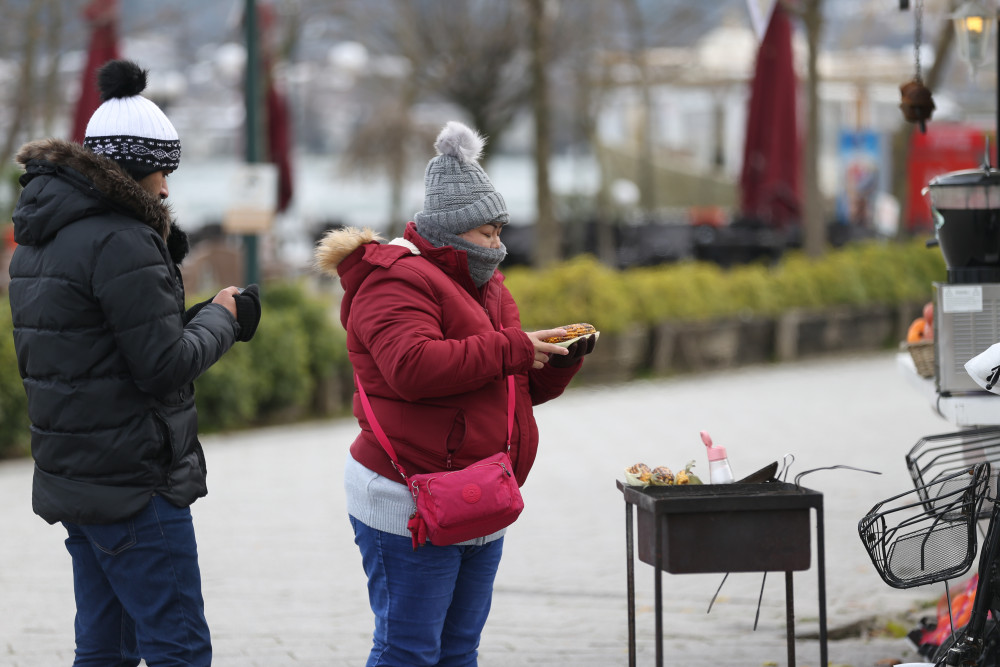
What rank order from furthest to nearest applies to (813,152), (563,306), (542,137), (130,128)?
(813,152)
(542,137)
(563,306)
(130,128)

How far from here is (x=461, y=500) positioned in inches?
130

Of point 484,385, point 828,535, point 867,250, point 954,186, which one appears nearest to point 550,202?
point 867,250

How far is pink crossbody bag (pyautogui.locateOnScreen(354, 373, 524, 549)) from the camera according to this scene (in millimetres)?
3293

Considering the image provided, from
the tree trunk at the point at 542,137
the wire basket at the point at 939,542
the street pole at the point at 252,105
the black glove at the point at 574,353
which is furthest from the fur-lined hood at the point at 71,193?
the tree trunk at the point at 542,137

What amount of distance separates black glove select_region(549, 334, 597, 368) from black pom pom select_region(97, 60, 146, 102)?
128cm

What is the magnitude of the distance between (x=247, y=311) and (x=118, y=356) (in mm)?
405

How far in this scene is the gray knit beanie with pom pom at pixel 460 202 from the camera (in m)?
3.44

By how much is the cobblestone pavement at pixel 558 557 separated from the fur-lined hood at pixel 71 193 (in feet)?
7.08

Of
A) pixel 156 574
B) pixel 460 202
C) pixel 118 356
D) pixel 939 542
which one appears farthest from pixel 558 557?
pixel 118 356

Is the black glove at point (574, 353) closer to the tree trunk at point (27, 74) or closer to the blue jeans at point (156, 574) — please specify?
the blue jeans at point (156, 574)

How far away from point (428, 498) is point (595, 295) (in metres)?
8.70

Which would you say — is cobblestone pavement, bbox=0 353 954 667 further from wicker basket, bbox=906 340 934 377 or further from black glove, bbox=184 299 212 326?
black glove, bbox=184 299 212 326

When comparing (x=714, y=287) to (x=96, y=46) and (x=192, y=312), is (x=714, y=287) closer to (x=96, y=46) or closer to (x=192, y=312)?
(x=96, y=46)

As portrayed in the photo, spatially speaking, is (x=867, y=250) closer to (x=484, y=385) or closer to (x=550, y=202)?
(x=550, y=202)
